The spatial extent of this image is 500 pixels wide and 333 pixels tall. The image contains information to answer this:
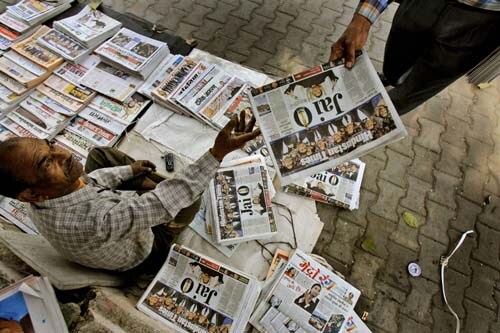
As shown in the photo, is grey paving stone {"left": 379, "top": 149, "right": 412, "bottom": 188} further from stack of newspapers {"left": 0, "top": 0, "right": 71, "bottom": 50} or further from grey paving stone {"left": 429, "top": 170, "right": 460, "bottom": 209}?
stack of newspapers {"left": 0, "top": 0, "right": 71, "bottom": 50}

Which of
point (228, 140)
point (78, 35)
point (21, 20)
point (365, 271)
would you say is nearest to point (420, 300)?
point (365, 271)

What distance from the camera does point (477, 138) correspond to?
2.70 m

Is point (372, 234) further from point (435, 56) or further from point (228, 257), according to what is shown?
point (435, 56)

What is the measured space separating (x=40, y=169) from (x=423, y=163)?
2.50 meters

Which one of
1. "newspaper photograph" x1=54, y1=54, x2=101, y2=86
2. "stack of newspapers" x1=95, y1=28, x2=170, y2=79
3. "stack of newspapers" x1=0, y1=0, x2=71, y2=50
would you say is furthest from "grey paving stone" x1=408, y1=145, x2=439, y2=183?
"stack of newspapers" x1=0, y1=0, x2=71, y2=50

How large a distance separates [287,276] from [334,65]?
3.90 feet

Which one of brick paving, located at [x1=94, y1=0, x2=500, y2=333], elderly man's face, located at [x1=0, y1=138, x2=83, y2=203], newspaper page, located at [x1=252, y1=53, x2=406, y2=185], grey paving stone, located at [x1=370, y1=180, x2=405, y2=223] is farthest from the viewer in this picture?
grey paving stone, located at [x1=370, y1=180, x2=405, y2=223]

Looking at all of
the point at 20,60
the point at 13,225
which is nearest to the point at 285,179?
the point at 13,225

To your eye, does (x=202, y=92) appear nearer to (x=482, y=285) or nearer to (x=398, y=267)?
(x=398, y=267)

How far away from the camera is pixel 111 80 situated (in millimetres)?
2506

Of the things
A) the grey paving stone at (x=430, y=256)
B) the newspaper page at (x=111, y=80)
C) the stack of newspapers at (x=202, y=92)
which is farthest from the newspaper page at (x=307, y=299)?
the newspaper page at (x=111, y=80)

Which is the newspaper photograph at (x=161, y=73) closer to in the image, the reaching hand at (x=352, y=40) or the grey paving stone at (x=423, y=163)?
the reaching hand at (x=352, y=40)

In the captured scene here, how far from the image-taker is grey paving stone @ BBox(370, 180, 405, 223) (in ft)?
7.65

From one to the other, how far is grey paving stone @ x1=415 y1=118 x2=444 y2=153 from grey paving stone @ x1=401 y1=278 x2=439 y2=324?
1070mm
